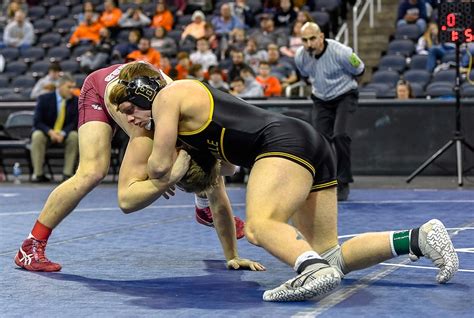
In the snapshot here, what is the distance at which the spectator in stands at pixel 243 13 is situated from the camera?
17.1 m

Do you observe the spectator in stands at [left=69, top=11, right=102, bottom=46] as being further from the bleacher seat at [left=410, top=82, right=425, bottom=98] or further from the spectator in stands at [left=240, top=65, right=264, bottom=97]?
the bleacher seat at [left=410, top=82, right=425, bottom=98]

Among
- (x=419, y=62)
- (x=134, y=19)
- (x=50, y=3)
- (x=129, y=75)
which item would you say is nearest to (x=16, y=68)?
(x=134, y=19)

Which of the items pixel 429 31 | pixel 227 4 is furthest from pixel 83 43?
pixel 429 31

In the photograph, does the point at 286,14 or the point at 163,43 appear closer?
the point at 163,43

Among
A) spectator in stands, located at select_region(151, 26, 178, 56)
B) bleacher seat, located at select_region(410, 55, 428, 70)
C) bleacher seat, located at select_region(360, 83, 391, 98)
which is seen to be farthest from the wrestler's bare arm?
spectator in stands, located at select_region(151, 26, 178, 56)

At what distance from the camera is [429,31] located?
15.1 m

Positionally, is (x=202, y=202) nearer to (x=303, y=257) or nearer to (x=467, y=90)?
(x=303, y=257)

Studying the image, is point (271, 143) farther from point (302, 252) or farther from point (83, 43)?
point (83, 43)

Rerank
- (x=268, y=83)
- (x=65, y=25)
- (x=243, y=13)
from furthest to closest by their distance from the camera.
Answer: (x=65, y=25) < (x=243, y=13) < (x=268, y=83)

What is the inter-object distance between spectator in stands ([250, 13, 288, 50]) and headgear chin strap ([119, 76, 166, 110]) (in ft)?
35.3

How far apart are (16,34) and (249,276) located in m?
13.7

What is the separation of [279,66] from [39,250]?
9.55 m

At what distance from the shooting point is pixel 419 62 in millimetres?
14820

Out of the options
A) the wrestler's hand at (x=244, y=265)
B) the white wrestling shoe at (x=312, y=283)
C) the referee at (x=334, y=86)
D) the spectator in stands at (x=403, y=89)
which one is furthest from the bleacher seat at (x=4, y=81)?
the white wrestling shoe at (x=312, y=283)
